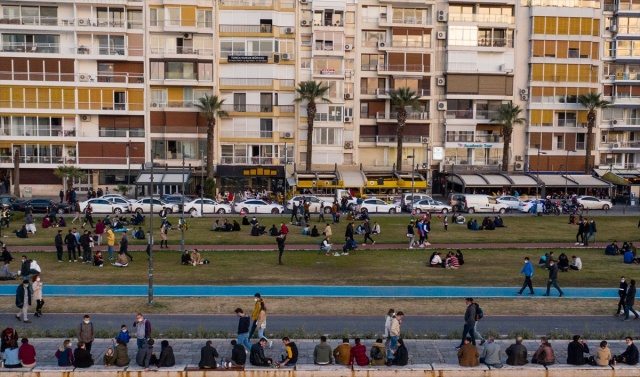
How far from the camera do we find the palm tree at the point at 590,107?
68000mm

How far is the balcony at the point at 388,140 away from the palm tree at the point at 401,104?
170cm

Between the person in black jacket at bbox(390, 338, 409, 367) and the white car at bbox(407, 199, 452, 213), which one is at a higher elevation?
the white car at bbox(407, 199, 452, 213)

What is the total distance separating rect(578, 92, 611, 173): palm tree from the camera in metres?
68.0

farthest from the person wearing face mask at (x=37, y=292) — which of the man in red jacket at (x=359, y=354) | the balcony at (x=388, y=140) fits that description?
the balcony at (x=388, y=140)

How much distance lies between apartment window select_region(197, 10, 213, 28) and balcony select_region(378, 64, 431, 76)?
1681 cm

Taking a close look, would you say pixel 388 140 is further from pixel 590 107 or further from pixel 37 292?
pixel 37 292

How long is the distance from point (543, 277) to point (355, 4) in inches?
1693

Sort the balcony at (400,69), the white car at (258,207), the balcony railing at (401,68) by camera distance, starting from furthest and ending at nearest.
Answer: the balcony railing at (401,68)
the balcony at (400,69)
the white car at (258,207)

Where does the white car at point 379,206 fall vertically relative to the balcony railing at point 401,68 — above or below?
below

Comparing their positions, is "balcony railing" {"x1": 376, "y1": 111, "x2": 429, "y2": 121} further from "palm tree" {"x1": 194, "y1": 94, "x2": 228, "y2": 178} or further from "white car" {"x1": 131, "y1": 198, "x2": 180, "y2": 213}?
"white car" {"x1": 131, "y1": 198, "x2": 180, "y2": 213}

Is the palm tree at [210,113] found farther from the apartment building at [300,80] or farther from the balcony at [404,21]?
the balcony at [404,21]

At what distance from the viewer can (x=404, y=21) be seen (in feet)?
221

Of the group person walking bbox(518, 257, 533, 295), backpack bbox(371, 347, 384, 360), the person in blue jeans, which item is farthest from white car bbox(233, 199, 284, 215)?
backpack bbox(371, 347, 384, 360)

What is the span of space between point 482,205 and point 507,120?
15095 mm
